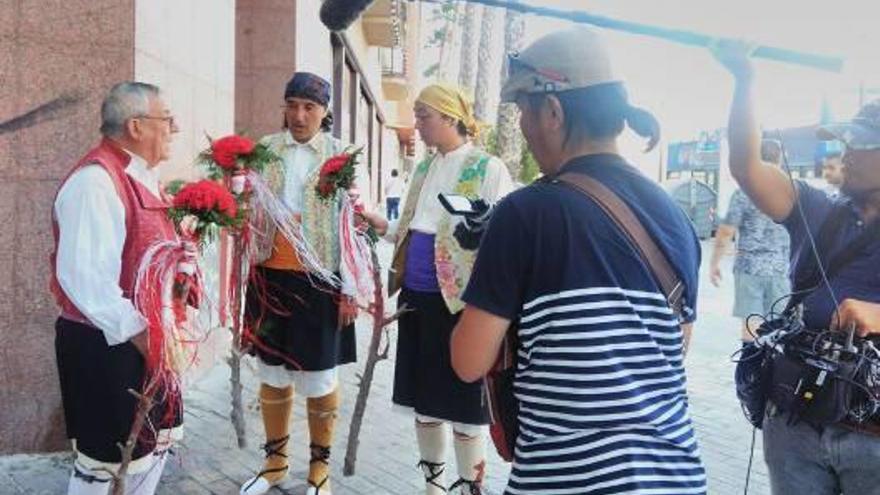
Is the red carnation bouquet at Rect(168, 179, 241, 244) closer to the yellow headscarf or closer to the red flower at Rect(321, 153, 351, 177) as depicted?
the red flower at Rect(321, 153, 351, 177)

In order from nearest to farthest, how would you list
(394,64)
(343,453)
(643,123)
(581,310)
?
(581,310), (643,123), (343,453), (394,64)

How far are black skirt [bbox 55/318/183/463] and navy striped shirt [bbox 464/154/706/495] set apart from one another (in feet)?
4.63

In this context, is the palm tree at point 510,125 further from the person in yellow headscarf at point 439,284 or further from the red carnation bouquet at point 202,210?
the red carnation bouquet at point 202,210

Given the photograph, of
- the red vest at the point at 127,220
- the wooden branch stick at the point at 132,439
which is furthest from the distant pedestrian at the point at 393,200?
the wooden branch stick at the point at 132,439

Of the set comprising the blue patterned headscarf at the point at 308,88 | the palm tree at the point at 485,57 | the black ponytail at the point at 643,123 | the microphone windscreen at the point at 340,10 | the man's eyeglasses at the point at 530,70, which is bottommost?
the black ponytail at the point at 643,123

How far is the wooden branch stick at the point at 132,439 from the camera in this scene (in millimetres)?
2348

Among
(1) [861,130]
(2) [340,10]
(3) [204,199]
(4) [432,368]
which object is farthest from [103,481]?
(1) [861,130]

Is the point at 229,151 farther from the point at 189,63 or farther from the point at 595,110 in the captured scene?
the point at 595,110

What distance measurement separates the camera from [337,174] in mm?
3379

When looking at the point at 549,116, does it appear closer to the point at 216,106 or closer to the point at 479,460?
the point at 479,460

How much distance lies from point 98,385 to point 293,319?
3.77 feet

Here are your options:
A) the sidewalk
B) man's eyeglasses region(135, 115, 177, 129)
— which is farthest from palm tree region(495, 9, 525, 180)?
man's eyeglasses region(135, 115, 177, 129)

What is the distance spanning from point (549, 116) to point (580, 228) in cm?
27

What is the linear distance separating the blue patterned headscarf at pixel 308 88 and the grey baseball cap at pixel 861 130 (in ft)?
7.06
